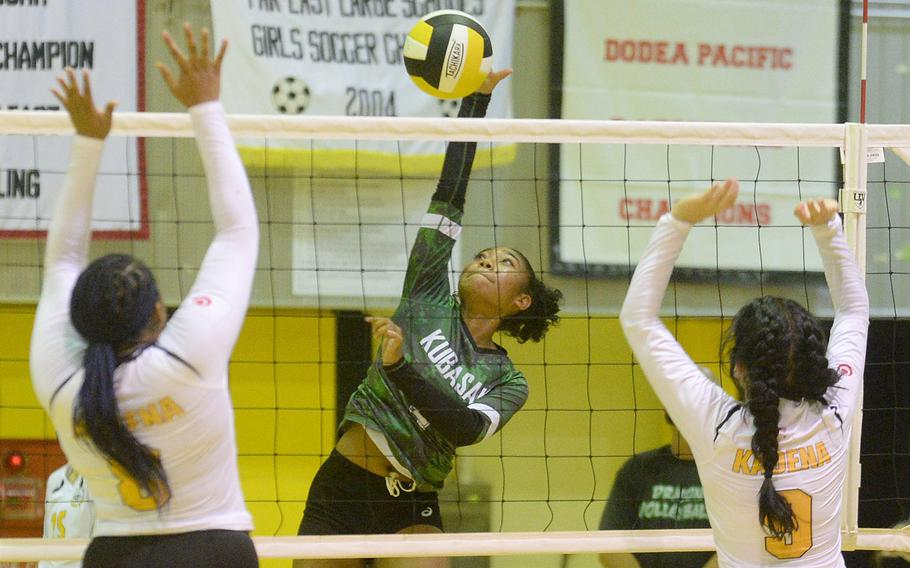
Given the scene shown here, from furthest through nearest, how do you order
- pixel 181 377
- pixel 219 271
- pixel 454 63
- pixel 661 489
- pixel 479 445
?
pixel 479 445, pixel 661 489, pixel 454 63, pixel 219 271, pixel 181 377

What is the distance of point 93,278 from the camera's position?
2307 mm

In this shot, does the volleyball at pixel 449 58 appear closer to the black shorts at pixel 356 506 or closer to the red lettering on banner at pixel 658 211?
the black shorts at pixel 356 506

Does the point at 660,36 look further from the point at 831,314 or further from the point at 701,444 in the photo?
the point at 701,444

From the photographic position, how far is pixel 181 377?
2260 mm

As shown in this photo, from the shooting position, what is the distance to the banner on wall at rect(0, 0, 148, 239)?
5988 millimetres

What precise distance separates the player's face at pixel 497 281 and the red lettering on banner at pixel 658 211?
2.15 metres

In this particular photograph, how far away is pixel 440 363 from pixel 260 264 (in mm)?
2431

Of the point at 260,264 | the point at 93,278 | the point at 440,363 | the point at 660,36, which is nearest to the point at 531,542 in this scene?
the point at 440,363

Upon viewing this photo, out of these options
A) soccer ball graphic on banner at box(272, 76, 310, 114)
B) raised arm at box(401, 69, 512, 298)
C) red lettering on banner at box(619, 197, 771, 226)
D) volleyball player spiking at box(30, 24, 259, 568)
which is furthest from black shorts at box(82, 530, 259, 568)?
red lettering on banner at box(619, 197, 771, 226)

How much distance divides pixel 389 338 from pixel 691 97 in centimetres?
326

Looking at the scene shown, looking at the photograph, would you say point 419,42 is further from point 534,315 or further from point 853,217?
point 853,217

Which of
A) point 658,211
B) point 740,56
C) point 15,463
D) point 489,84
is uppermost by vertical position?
point 740,56

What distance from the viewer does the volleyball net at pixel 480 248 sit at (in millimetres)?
6062

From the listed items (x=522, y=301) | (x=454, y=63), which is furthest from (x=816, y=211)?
(x=454, y=63)
